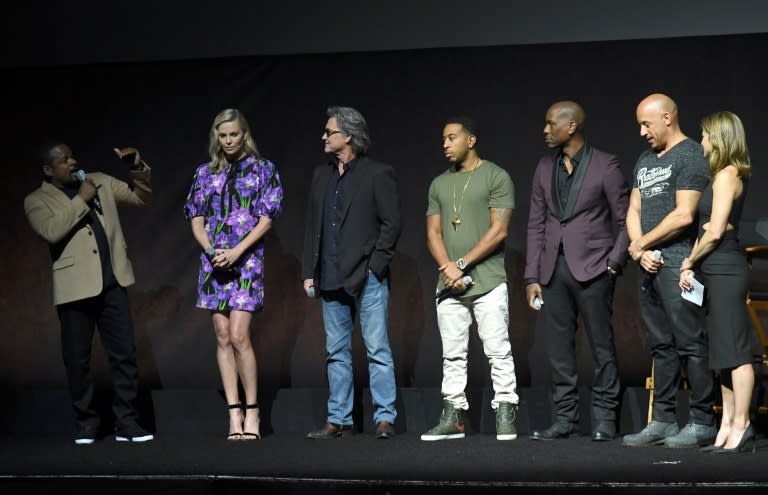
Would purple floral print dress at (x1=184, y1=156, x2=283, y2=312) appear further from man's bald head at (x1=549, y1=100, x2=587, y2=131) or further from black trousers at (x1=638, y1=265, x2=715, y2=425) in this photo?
black trousers at (x1=638, y1=265, x2=715, y2=425)

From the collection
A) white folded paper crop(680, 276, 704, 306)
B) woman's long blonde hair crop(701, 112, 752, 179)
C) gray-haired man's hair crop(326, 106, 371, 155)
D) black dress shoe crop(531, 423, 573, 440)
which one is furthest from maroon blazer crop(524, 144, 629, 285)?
gray-haired man's hair crop(326, 106, 371, 155)

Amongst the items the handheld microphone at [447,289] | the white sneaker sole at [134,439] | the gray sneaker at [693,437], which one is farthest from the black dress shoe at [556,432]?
the white sneaker sole at [134,439]

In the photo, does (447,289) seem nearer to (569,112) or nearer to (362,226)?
(362,226)

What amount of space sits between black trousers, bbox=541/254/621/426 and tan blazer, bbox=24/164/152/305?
211 centimetres

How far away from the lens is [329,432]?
5.13 metres

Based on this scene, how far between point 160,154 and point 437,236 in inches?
75.0

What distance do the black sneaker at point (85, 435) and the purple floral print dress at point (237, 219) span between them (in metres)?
0.84

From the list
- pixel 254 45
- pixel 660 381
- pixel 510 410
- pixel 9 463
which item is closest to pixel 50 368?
pixel 9 463

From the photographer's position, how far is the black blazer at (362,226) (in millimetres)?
5000

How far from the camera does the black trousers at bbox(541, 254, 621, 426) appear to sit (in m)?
4.80

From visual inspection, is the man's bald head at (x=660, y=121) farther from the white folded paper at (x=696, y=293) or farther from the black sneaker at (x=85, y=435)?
the black sneaker at (x=85, y=435)

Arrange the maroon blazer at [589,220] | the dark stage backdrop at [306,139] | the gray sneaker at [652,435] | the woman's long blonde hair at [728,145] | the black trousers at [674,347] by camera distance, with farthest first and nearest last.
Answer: the dark stage backdrop at [306,139] < the maroon blazer at [589,220] < the gray sneaker at [652,435] < the black trousers at [674,347] < the woman's long blonde hair at [728,145]

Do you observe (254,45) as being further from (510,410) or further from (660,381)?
(660,381)

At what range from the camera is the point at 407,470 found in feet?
13.4
